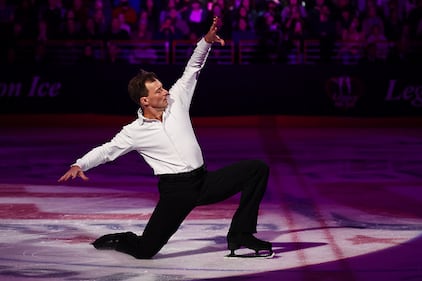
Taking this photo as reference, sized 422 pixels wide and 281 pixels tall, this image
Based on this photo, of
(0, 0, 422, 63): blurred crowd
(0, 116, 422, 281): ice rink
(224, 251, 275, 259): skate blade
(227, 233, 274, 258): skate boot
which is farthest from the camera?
(0, 0, 422, 63): blurred crowd

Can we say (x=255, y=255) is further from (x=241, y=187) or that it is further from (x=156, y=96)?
(x=156, y=96)

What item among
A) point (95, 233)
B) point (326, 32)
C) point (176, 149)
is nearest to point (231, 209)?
point (95, 233)

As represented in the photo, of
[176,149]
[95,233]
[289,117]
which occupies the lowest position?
[289,117]

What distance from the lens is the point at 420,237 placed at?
9.36 meters

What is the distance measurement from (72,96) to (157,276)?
614 inches

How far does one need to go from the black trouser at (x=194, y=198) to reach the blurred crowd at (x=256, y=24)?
A: 44.4ft

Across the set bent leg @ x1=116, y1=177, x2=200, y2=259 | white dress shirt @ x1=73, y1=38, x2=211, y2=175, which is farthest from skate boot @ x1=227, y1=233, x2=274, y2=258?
white dress shirt @ x1=73, y1=38, x2=211, y2=175

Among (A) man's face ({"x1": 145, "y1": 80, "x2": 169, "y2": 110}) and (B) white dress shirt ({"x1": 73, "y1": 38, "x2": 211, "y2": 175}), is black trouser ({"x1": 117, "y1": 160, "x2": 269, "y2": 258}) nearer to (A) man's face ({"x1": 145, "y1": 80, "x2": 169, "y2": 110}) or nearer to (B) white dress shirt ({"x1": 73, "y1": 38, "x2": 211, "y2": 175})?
(B) white dress shirt ({"x1": 73, "y1": 38, "x2": 211, "y2": 175})

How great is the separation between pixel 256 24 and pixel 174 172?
14046 millimetres

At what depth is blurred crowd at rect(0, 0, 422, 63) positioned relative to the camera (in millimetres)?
22016

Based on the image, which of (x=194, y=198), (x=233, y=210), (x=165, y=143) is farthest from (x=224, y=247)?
(x=233, y=210)

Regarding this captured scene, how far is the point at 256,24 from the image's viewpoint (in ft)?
72.4

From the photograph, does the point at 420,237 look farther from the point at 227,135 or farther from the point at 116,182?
the point at 227,135

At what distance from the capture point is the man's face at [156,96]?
27.4 feet
